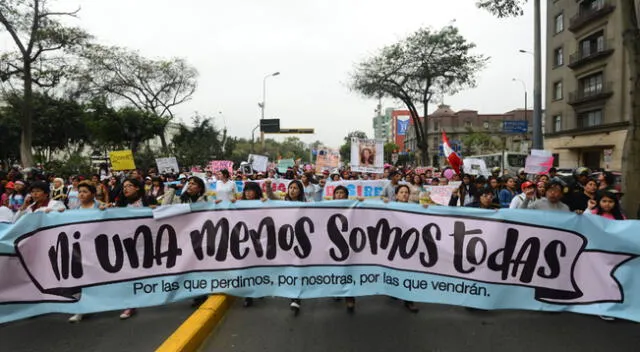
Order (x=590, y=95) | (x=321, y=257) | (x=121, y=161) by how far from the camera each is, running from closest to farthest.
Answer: (x=321, y=257), (x=121, y=161), (x=590, y=95)

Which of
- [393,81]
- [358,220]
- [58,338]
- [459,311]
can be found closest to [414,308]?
[459,311]

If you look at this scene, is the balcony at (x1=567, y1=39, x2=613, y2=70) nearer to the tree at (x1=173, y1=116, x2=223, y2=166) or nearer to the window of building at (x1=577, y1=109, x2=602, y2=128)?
the window of building at (x1=577, y1=109, x2=602, y2=128)

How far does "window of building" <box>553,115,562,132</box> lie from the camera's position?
35.9 m

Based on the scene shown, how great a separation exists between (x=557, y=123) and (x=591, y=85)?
15.7 feet

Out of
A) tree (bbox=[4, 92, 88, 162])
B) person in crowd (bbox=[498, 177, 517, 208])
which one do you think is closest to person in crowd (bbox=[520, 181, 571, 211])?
person in crowd (bbox=[498, 177, 517, 208])

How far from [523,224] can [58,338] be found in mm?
4393

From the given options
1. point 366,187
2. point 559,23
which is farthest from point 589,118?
point 366,187

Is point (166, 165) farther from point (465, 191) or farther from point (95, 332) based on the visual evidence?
point (95, 332)

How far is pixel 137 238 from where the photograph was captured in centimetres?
409

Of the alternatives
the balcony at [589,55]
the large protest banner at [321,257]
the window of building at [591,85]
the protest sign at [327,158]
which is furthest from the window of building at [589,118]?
the large protest banner at [321,257]

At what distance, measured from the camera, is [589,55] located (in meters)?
31.3

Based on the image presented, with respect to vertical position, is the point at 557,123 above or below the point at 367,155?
above

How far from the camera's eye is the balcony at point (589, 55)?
2962cm

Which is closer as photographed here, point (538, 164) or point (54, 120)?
point (538, 164)
